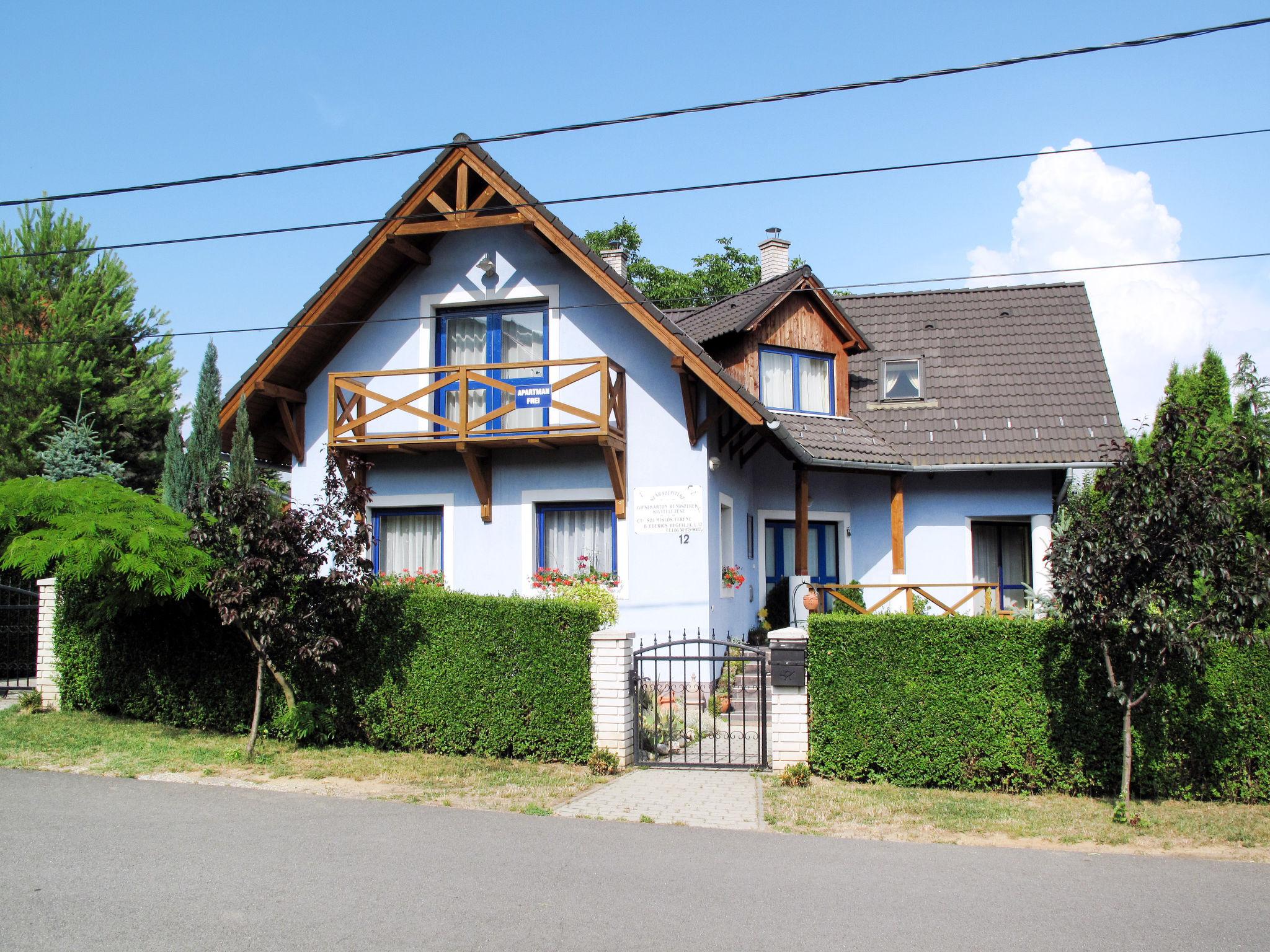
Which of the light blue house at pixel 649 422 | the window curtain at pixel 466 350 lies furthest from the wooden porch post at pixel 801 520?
the window curtain at pixel 466 350

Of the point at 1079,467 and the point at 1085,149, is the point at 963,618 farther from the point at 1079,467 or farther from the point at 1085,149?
the point at 1079,467

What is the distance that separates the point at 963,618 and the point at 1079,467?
25.7 feet

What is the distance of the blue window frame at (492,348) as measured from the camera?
15719 millimetres

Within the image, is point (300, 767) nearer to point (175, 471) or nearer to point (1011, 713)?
point (1011, 713)

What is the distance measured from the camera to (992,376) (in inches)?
735

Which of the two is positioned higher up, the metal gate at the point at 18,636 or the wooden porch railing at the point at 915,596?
the wooden porch railing at the point at 915,596

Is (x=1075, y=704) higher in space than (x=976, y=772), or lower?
higher

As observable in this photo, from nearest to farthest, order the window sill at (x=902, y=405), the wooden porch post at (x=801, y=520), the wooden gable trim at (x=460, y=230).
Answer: the wooden gable trim at (x=460, y=230), the wooden porch post at (x=801, y=520), the window sill at (x=902, y=405)

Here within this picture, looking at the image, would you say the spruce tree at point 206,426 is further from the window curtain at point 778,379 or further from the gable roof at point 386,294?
the window curtain at point 778,379

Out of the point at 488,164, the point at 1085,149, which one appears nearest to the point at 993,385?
the point at 1085,149

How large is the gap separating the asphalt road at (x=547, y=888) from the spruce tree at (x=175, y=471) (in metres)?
11.9

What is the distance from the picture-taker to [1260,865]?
7.47 meters

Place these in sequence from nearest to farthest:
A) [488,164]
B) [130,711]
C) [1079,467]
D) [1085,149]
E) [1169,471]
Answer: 1. [1169,471]
2. [1085,149]
3. [130,711]
4. [488,164]
5. [1079,467]

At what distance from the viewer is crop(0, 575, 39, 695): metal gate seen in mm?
14945
